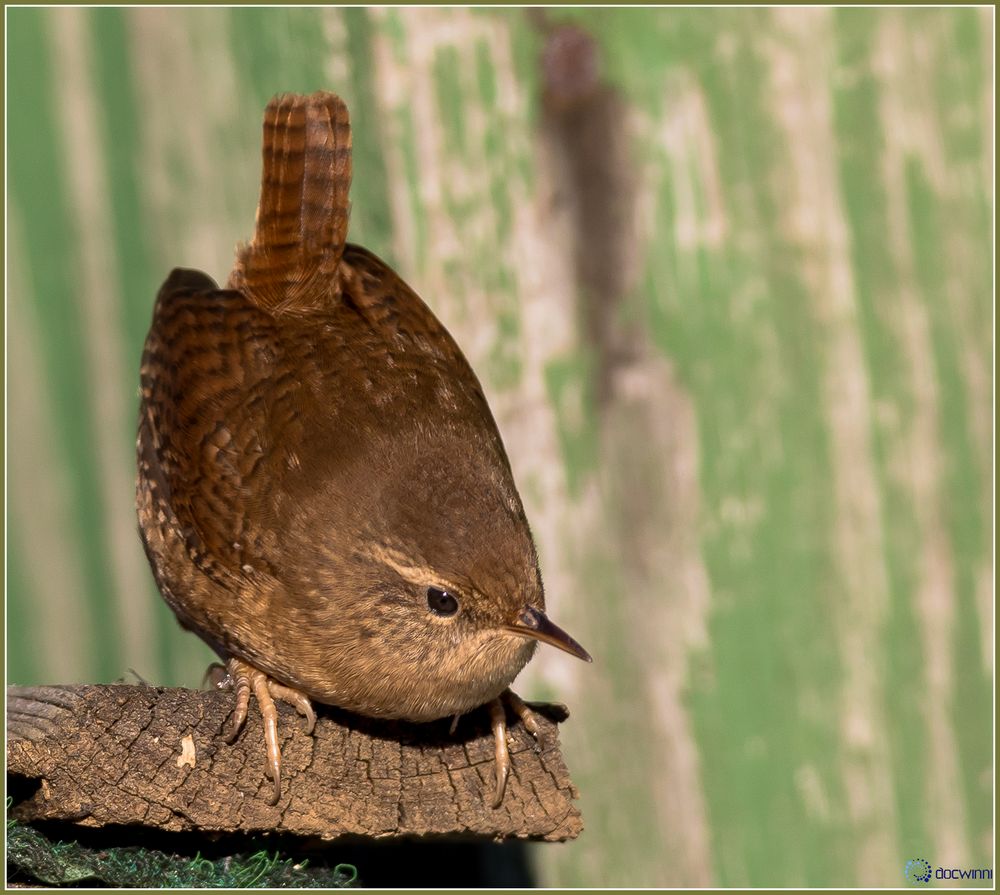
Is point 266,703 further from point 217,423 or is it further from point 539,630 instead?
point 217,423

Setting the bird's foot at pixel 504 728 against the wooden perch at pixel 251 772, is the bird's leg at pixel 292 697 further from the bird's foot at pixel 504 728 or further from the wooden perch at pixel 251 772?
the bird's foot at pixel 504 728

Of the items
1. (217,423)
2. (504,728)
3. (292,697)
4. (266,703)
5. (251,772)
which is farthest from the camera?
(217,423)

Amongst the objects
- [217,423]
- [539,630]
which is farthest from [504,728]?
[217,423]

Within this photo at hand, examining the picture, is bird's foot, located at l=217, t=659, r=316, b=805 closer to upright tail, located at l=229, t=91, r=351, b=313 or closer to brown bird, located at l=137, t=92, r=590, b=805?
brown bird, located at l=137, t=92, r=590, b=805

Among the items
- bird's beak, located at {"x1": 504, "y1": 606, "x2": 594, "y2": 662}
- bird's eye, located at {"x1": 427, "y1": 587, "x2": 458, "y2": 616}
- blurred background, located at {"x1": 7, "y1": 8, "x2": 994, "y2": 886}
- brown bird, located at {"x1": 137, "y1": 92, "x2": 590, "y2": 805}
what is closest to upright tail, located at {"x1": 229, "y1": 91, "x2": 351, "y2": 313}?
brown bird, located at {"x1": 137, "y1": 92, "x2": 590, "y2": 805}

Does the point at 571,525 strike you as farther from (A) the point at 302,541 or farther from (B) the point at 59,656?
(B) the point at 59,656

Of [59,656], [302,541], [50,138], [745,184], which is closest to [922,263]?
[745,184]
